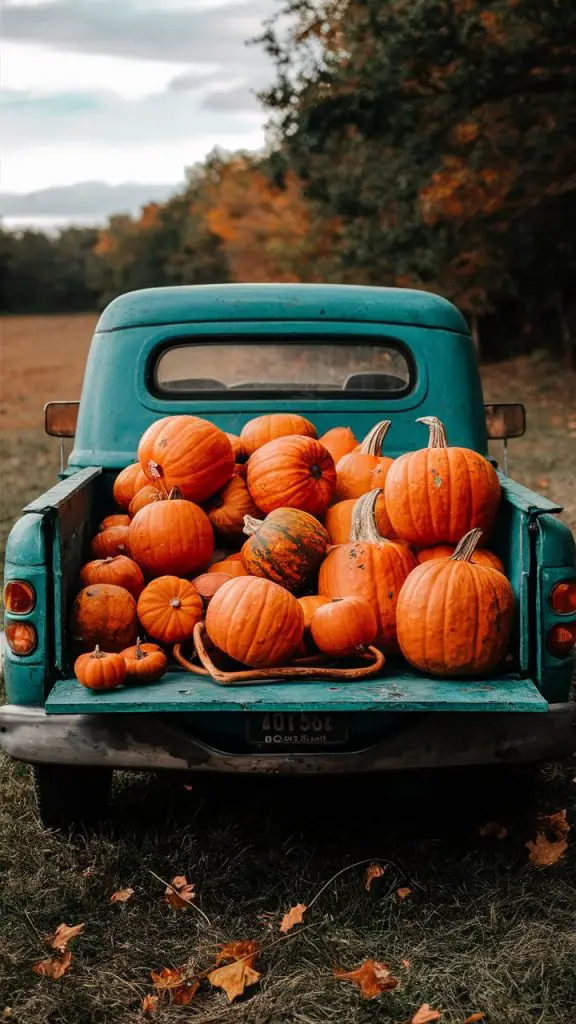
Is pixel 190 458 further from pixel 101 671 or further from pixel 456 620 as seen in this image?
pixel 456 620

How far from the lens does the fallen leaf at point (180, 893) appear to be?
366cm

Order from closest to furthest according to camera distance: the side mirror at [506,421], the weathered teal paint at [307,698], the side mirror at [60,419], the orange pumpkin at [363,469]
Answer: the weathered teal paint at [307,698] < the orange pumpkin at [363,469] < the side mirror at [506,421] < the side mirror at [60,419]

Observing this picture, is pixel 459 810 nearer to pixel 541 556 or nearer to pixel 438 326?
pixel 541 556

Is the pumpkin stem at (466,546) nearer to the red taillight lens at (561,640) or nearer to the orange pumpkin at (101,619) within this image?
the red taillight lens at (561,640)

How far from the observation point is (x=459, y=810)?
4359 mm

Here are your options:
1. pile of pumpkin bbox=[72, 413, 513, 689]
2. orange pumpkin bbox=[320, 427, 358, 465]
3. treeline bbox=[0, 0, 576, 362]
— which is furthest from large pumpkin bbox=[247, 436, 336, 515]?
treeline bbox=[0, 0, 576, 362]

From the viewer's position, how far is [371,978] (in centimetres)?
319

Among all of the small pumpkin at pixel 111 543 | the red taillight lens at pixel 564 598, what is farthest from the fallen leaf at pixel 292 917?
the small pumpkin at pixel 111 543

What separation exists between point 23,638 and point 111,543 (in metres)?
0.69

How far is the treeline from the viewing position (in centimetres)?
1534

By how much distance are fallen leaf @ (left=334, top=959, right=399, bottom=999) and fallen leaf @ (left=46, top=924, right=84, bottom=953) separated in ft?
2.71

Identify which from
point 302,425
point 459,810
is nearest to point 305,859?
point 459,810

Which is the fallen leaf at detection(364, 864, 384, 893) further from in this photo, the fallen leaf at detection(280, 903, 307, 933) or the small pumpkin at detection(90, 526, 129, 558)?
the small pumpkin at detection(90, 526, 129, 558)

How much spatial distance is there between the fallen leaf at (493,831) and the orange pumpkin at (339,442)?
1594mm
